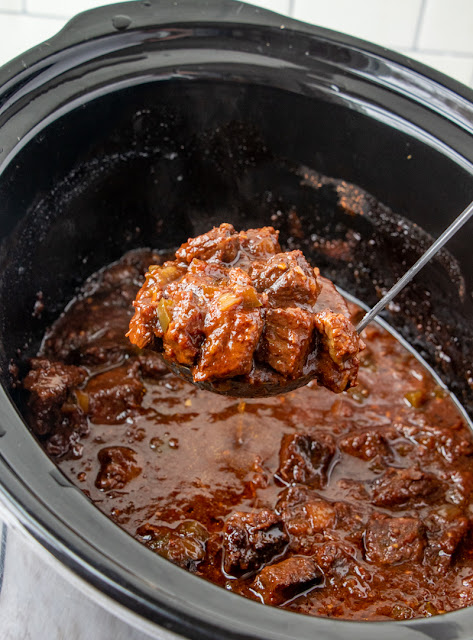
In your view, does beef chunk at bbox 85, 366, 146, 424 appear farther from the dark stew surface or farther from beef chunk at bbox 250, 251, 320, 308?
beef chunk at bbox 250, 251, 320, 308

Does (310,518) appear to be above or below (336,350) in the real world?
below

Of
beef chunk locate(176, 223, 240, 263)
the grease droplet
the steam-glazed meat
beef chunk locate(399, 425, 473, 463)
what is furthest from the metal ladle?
the grease droplet

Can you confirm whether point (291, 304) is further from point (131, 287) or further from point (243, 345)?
point (131, 287)

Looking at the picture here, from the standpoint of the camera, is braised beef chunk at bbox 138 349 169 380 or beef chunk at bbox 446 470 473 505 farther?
braised beef chunk at bbox 138 349 169 380

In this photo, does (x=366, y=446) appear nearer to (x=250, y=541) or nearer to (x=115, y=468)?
(x=250, y=541)

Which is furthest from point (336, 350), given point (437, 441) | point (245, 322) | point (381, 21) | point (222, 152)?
point (381, 21)

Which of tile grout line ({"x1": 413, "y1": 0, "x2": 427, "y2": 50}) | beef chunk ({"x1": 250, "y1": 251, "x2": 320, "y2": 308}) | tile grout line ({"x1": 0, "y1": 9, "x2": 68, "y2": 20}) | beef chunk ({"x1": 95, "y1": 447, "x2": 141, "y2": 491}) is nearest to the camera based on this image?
beef chunk ({"x1": 250, "y1": 251, "x2": 320, "y2": 308})
